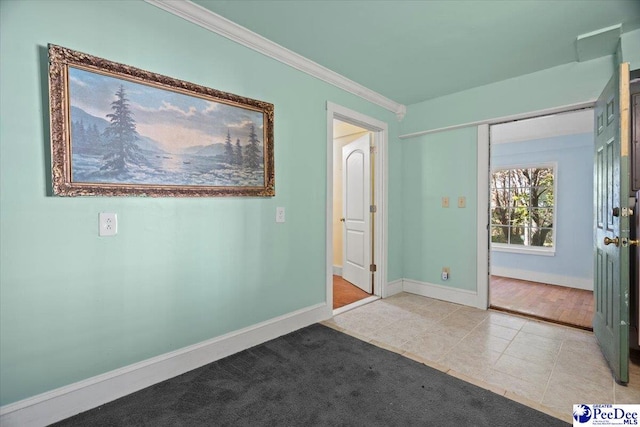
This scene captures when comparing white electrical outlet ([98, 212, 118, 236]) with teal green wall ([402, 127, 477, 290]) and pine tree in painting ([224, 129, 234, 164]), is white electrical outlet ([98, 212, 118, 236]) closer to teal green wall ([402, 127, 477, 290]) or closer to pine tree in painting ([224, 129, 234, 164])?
pine tree in painting ([224, 129, 234, 164])

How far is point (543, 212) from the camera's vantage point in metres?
4.79

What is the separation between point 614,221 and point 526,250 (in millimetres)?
3256

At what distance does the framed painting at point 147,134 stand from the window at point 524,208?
4.21 metres

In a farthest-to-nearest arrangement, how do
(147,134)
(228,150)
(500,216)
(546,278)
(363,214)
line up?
1. (500,216)
2. (546,278)
3. (363,214)
4. (228,150)
5. (147,134)

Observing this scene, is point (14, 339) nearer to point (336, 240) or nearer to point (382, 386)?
point (382, 386)

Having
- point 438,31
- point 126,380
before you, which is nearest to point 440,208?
point 438,31

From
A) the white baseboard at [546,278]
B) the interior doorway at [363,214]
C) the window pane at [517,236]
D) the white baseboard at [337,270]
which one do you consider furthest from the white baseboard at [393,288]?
the window pane at [517,236]

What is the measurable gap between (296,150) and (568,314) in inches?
130

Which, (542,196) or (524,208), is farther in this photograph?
(524,208)

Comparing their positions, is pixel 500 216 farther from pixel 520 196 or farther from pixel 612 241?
pixel 612 241
